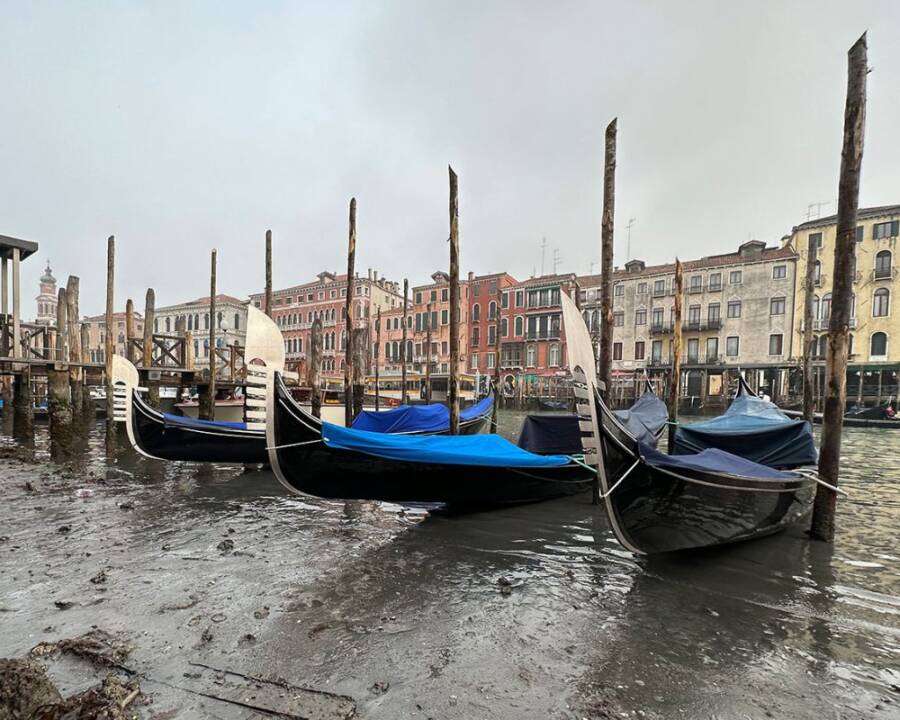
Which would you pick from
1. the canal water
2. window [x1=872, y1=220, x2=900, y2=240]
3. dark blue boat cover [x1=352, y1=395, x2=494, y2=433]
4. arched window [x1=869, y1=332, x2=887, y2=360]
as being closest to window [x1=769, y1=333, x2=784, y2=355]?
arched window [x1=869, y1=332, x2=887, y2=360]

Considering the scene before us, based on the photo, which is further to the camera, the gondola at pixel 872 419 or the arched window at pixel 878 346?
the arched window at pixel 878 346

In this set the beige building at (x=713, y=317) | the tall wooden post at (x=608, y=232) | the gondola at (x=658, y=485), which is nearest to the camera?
the gondola at (x=658, y=485)

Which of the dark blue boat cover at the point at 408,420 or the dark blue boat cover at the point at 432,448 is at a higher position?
the dark blue boat cover at the point at 432,448

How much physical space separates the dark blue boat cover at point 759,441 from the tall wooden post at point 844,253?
144 cm

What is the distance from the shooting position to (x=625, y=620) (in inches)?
120

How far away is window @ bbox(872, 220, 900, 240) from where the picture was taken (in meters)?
25.0

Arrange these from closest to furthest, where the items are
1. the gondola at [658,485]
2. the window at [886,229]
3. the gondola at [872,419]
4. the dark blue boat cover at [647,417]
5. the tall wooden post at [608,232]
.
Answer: the gondola at [658,485]
the tall wooden post at [608,232]
the dark blue boat cover at [647,417]
the gondola at [872,419]
the window at [886,229]

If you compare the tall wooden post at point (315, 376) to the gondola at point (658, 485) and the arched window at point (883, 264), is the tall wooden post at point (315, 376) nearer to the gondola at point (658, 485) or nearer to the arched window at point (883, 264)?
the gondola at point (658, 485)

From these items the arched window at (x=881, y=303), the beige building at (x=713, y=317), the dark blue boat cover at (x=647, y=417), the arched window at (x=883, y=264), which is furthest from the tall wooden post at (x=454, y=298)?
the arched window at (x=883, y=264)

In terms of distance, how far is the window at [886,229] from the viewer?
2498 cm

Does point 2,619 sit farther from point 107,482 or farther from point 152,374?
point 152,374

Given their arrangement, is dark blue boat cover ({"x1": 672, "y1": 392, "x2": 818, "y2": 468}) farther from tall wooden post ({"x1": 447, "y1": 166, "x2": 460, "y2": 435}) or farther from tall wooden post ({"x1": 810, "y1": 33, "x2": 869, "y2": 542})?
tall wooden post ({"x1": 447, "y1": 166, "x2": 460, "y2": 435})

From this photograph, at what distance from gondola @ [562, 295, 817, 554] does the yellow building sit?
87.1 feet

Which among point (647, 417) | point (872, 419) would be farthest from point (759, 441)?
point (872, 419)
